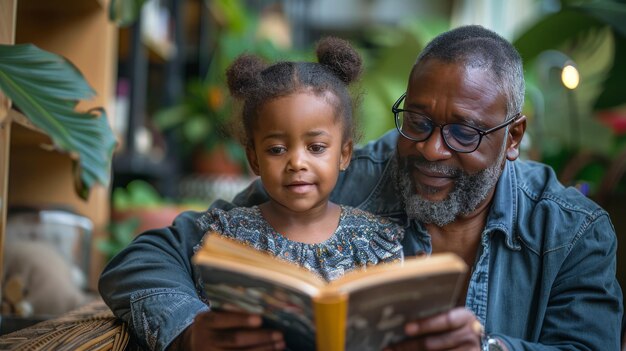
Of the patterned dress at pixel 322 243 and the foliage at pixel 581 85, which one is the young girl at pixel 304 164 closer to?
Answer: the patterned dress at pixel 322 243

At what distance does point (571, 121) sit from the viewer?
383cm

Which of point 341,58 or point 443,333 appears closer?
point 443,333

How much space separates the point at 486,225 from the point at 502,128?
0.23m

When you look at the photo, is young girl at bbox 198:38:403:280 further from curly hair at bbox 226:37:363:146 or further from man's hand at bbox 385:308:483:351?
man's hand at bbox 385:308:483:351

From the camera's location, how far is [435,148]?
1.74 metres

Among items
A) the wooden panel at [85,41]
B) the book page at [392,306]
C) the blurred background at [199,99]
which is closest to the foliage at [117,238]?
the blurred background at [199,99]

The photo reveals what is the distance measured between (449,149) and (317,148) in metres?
0.29

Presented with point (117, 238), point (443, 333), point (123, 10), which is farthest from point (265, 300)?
point (117, 238)

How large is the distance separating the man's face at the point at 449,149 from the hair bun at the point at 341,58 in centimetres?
14

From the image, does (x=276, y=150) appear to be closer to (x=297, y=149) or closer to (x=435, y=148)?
(x=297, y=149)

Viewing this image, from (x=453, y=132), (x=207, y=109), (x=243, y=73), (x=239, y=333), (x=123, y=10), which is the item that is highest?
(x=123, y=10)

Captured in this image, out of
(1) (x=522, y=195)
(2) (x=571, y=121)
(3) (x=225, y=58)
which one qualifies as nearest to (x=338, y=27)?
(3) (x=225, y=58)

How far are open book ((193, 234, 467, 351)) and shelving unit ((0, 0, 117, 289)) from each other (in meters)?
1.53

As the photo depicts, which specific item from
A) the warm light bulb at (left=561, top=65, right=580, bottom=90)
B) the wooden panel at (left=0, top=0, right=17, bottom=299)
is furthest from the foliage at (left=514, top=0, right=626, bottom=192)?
the wooden panel at (left=0, top=0, right=17, bottom=299)
